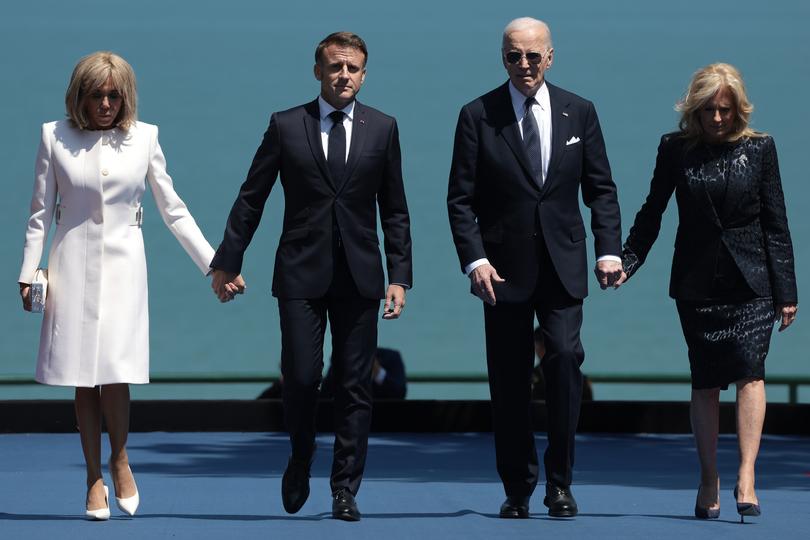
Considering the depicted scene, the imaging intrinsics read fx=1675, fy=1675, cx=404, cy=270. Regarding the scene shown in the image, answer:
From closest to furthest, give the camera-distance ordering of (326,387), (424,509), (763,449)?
(424,509), (763,449), (326,387)

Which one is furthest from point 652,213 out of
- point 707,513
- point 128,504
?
point 128,504

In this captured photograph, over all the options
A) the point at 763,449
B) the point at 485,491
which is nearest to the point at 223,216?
the point at 763,449

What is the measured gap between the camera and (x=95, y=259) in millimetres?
5418

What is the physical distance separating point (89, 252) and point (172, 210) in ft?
1.01

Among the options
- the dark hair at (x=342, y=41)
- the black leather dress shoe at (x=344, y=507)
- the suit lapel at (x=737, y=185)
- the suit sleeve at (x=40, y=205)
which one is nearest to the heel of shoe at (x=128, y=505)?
the black leather dress shoe at (x=344, y=507)

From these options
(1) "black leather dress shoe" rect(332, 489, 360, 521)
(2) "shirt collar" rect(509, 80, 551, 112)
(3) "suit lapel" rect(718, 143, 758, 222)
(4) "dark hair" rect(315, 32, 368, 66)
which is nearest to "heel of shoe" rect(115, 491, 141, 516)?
(1) "black leather dress shoe" rect(332, 489, 360, 521)

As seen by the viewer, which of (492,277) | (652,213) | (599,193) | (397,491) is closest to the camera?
(492,277)

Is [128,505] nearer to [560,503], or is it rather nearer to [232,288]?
[232,288]

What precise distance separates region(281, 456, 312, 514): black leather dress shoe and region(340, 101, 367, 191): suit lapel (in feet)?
2.95

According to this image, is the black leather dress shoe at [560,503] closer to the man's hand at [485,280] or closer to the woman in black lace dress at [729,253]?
the woman in black lace dress at [729,253]

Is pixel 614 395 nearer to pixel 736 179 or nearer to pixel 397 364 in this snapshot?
pixel 397 364

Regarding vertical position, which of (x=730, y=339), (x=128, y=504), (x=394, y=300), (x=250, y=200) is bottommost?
(x=128, y=504)

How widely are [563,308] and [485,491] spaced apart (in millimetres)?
1282

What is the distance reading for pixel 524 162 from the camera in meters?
5.41
